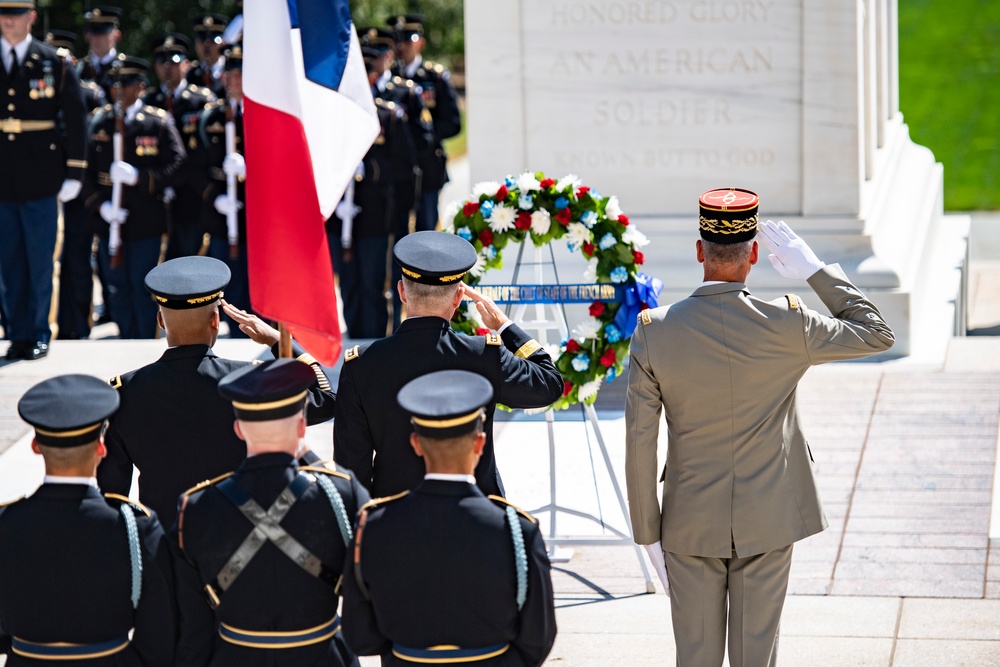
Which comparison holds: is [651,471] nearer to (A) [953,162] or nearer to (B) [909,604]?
(B) [909,604]

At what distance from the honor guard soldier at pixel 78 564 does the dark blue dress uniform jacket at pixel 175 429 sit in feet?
2.44

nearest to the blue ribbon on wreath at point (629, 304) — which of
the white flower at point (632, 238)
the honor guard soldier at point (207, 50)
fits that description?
the white flower at point (632, 238)

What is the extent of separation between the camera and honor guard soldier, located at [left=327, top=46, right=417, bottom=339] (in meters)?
11.0

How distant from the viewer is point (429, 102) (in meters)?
13.1

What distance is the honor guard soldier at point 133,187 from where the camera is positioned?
10867 mm

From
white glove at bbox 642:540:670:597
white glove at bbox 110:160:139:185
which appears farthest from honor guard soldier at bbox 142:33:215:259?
white glove at bbox 642:540:670:597

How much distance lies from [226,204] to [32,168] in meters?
1.84

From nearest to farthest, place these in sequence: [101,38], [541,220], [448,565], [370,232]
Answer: [448,565]
[541,220]
[370,232]
[101,38]

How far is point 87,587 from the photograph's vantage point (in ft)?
11.7

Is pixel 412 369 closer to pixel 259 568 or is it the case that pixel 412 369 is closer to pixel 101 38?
pixel 259 568

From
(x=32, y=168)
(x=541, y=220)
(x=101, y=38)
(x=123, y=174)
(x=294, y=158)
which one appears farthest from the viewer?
(x=101, y=38)

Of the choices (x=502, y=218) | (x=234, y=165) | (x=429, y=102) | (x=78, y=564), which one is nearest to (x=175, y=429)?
(x=78, y=564)

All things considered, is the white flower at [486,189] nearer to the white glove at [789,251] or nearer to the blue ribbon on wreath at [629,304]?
the blue ribbon on wreath at [629,304]

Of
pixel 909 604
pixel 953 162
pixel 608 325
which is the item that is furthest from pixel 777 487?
pixel 953 162
